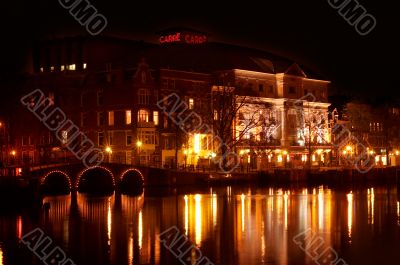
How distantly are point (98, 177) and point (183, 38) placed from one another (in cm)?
3556

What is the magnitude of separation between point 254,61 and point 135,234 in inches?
2752

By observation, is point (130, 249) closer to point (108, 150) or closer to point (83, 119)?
point (108, 150)

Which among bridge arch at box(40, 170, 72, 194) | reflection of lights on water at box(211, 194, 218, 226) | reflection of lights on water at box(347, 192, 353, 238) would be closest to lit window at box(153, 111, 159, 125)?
bridge arch at box(40, 170, 72, 194)

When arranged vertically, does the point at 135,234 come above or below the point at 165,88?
below

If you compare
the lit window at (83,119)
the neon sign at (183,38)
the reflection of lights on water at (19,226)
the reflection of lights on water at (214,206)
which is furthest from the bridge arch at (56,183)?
the neon sign at (183,38)

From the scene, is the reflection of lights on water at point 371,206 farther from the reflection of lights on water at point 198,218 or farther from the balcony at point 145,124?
the balcony at point 145,124

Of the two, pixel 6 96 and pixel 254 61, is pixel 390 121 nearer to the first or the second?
pixel 254 61

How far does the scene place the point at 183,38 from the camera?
112 meters

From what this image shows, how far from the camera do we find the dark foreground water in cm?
3750

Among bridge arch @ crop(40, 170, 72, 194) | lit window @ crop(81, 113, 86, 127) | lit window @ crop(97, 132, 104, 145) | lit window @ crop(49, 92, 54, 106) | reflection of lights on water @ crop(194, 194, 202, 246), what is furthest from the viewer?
lit window @ crop(49, 92, 54, 106)

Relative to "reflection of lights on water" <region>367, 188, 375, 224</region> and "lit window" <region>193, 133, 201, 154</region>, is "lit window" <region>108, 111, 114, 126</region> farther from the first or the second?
"reflection of lights on water" <region>367, 188, 375, 224</region>

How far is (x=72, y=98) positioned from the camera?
305 feet

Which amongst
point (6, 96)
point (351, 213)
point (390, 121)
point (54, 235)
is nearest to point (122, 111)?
point (6, 96)

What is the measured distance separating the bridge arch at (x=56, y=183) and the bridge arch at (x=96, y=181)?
121cm
